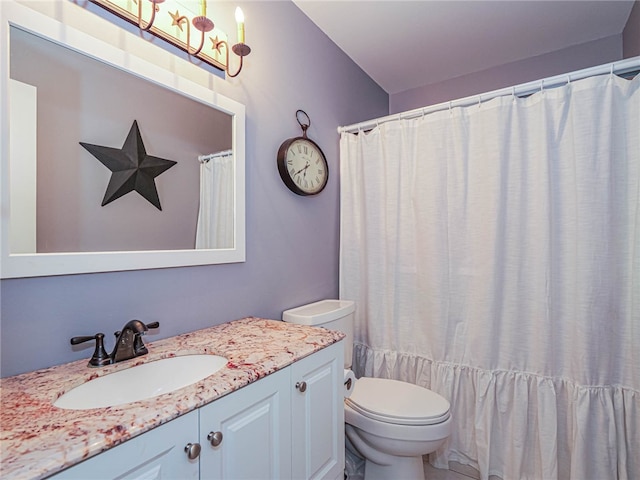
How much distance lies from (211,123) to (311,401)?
3.63ft

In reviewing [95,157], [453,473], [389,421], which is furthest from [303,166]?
[453,473]

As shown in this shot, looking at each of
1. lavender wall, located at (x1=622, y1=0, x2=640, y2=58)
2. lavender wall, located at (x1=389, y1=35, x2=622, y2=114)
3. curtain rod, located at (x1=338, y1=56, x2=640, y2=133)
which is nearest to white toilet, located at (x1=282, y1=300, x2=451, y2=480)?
curtain rod, located at (x1=338, y1=56, x2=640, y2=133)

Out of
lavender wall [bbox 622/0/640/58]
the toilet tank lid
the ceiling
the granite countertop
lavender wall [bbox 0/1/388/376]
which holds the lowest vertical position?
the toilet tank lid

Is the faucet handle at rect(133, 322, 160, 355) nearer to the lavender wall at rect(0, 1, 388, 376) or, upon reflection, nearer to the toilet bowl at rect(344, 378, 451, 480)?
the lavender wall at rect(0, 1, 388, 376)

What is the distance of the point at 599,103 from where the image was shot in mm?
1493

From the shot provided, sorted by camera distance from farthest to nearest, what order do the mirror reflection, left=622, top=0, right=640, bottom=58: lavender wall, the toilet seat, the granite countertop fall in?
1. left=622, top=0, right=640, bottom=58: lavender wall
2. the toilet seat
3. the mirror reflection
4. the granite countertop

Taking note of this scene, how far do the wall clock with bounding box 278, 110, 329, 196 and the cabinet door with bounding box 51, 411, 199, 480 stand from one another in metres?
1.21

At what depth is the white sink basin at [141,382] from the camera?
861 millimetres

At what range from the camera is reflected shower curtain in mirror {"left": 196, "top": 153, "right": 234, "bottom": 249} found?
1.34m

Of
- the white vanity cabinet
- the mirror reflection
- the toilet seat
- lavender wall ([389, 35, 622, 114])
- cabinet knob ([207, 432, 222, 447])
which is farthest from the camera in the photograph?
lavender wall ([389, 35, 622, 114])

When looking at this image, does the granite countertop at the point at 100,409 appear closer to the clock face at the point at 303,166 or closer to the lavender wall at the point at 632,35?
the clock face at the point at 303,166

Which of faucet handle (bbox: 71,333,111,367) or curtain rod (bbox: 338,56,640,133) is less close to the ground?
curtain rod (bbox: 338,56,640,133)

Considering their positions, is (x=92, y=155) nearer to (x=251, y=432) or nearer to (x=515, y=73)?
(x=251, y=432)

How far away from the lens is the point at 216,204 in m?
1.38
